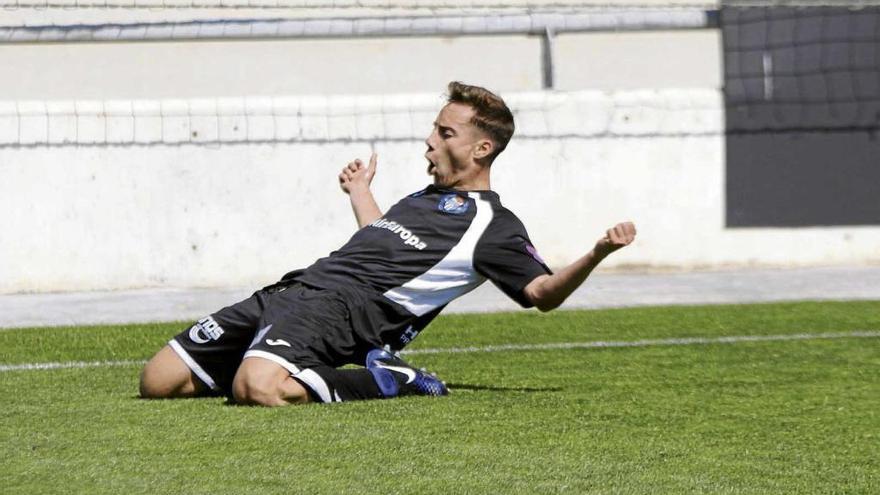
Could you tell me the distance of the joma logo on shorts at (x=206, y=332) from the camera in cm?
697

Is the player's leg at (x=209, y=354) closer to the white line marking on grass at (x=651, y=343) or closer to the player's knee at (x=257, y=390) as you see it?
the player's knee at (x=257, y=390)

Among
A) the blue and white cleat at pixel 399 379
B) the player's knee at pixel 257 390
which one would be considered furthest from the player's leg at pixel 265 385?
the blue and white cleat at pixel 399 379

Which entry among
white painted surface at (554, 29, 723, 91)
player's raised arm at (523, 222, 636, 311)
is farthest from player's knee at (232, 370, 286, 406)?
white painted surface at (554, 29, 723, 91)

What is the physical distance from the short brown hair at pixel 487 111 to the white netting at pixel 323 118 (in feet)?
15.6

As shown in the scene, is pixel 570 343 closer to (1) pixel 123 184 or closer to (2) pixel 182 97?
(1) pixel 123 184

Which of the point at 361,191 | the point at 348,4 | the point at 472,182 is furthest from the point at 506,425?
A: the point at 348,4

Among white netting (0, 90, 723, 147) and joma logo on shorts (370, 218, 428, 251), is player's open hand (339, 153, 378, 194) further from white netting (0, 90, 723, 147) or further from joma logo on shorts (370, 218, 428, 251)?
white netting (0, 90, 723, 147)

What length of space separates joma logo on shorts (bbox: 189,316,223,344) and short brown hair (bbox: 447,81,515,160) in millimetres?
1277

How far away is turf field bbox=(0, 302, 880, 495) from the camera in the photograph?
4.95 m

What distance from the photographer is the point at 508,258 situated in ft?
22.4

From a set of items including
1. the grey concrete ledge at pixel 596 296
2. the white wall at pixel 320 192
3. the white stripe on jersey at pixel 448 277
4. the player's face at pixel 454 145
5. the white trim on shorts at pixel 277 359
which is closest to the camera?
the white trim on shorts at pixel 277 359

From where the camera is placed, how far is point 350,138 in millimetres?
11898

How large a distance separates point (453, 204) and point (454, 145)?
9.5 inches

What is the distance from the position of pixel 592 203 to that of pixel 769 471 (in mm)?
7207
